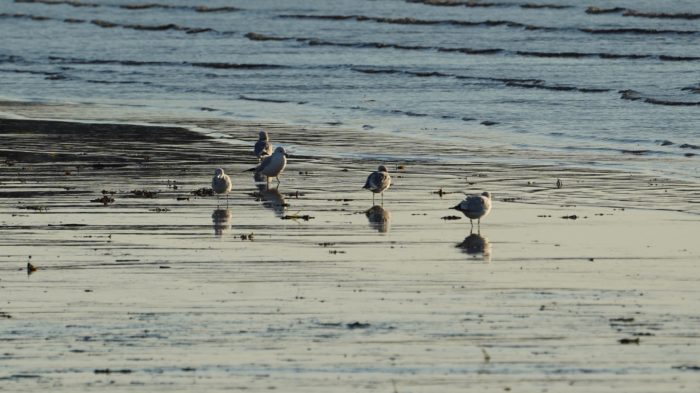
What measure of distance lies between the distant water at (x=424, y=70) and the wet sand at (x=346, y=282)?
4.27 meters

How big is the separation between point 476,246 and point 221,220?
11.2 ft

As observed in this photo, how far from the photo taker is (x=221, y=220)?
16.4 m

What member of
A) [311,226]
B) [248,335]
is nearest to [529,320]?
[248,335]

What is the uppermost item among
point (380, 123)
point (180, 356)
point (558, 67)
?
point (558, 67)

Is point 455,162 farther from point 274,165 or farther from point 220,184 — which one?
point 220,184

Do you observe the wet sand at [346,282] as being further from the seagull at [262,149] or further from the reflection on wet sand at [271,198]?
the seagull at [262,149]

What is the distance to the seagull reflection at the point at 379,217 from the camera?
15805mm

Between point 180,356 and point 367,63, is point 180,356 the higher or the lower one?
the lower one

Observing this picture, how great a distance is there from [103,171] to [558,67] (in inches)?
921

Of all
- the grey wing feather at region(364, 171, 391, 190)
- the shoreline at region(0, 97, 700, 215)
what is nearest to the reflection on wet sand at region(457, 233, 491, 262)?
the grey wing feather at region(364, 171, 391, 190)

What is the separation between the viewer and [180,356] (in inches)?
396

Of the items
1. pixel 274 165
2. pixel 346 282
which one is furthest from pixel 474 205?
pixel 274 165

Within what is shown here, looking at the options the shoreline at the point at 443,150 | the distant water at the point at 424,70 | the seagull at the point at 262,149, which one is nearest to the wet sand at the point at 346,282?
the shoreline at the point at 443,150

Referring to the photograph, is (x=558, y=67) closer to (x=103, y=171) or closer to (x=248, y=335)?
(x=103, y=171)
